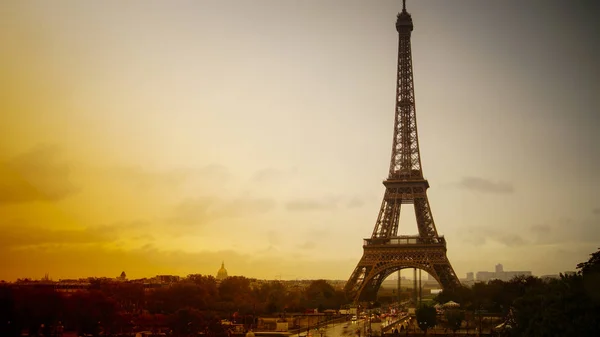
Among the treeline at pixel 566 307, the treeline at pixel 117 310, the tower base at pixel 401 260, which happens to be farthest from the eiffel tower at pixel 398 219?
the treeline at pixel 566 307

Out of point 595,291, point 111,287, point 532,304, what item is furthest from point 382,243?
point 595,291

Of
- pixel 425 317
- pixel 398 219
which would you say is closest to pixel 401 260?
pixel 398 219

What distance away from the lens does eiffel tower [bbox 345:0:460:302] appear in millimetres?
71688

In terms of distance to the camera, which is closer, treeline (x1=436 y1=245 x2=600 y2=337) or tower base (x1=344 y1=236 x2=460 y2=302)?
treeline (x1=436 y1=245 x2=600 y2=337)

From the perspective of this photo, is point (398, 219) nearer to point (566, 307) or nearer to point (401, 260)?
point (401, 260)

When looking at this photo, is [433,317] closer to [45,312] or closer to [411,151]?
[411,151]

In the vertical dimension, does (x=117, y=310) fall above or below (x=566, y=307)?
below

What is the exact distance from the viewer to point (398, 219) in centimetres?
7506

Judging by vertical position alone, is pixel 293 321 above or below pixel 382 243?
below

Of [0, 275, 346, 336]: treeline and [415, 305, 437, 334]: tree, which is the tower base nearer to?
[0, 275, 346, 336]: treeline

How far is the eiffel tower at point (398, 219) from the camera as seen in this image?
71.7 metres

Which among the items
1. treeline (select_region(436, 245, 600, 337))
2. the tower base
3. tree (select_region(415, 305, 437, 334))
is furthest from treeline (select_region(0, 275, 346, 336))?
treeline (select_region(436, 245, 600, 337))

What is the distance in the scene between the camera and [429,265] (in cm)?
7125

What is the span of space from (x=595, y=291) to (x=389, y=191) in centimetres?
4504
